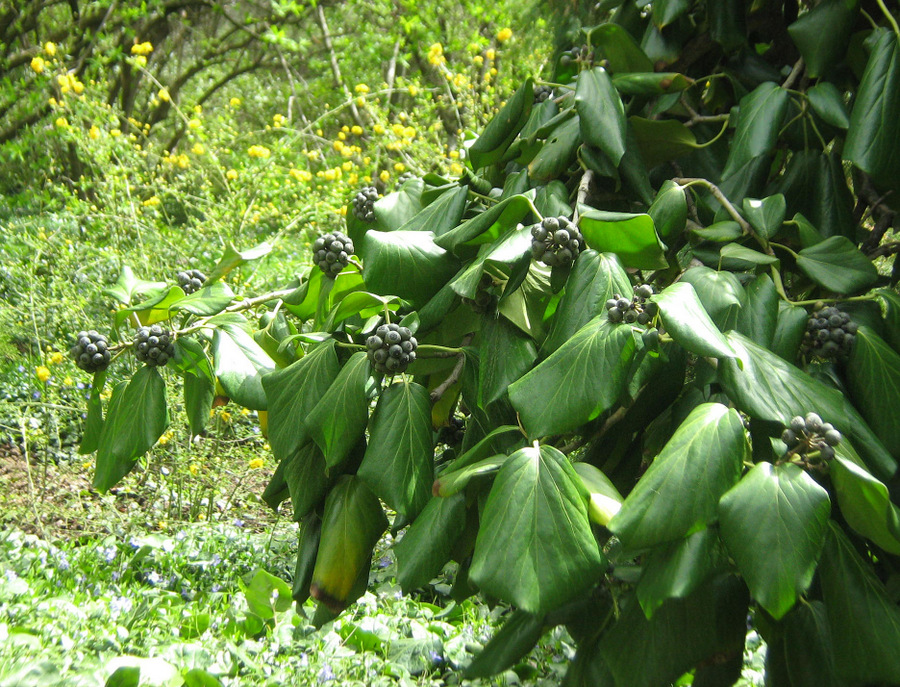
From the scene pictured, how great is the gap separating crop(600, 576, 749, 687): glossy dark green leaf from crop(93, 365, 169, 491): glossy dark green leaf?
502 mm

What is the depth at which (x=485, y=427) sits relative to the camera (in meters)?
0.79

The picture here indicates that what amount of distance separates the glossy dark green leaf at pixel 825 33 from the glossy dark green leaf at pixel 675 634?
62 cm

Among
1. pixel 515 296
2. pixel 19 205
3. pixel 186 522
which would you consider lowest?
pixel 186 522

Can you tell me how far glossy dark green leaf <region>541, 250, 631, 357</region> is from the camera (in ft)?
2.13

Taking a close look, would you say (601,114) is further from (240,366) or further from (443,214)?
(240,366)

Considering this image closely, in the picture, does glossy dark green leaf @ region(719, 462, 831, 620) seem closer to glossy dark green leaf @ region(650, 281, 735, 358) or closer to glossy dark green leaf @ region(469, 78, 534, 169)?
glossy dark green leaf @ region(650, 281, 735, 358)

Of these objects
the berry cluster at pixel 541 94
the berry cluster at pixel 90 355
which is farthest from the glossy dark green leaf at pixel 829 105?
the berry cluster at pixel 90 355

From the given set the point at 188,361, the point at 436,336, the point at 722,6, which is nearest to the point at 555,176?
the point at 436,336

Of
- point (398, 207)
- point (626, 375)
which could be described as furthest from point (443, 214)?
point (626, 375)

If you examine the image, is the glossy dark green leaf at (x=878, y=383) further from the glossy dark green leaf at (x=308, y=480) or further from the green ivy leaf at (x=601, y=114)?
the glossy dark green leaf at (x=308, y=480)

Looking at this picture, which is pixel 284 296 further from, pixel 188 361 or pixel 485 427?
pixel 485 427

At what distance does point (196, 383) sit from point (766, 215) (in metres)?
0.65

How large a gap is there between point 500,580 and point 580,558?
0.19 feet

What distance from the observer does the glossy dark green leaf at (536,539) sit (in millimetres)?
543
